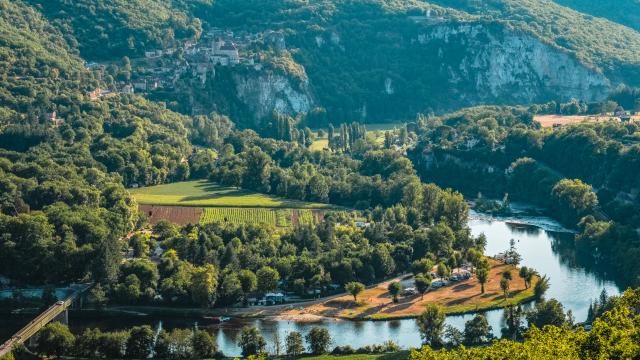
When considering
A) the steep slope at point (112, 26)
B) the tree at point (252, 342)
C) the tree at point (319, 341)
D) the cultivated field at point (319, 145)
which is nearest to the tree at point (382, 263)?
the tree at point (319, 341)

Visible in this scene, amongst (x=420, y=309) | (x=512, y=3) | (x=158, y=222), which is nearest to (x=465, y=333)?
(x=420, y=309)

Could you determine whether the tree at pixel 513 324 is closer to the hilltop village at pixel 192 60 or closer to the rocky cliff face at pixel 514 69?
the hilltop village at pixel 192 60

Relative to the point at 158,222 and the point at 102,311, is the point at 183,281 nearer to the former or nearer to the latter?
the point at 102,311

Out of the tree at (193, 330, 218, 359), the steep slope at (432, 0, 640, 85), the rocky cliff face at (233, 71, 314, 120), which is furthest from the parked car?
the steep slope at (432, 0, 640, 85)

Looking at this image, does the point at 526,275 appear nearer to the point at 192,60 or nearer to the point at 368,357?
the point at 368,357

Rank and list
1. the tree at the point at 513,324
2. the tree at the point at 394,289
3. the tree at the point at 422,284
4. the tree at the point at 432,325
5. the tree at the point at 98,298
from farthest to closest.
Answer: the tree at the point at 422,284 → the tree at the point at 394,289 → the tree at the point at 98,298 → the tree at the point at 513,324 → the tree at the point at 432,325

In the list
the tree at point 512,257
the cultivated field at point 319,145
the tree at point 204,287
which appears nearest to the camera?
the tree at point 204,287

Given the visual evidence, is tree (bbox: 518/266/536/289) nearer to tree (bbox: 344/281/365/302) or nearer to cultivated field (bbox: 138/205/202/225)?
tree (bbox: 344/281/365/302)
